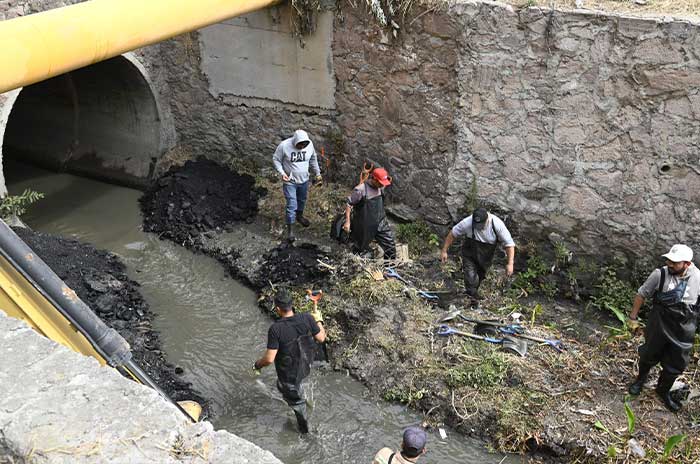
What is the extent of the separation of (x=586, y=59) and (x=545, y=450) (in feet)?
13.5

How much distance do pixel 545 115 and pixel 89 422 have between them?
21.9ft

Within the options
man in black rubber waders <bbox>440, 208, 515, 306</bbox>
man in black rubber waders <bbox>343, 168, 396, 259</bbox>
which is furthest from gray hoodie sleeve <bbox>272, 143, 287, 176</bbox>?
man in black rubber waders <bbox>440, 208, 515, 306</bbox>

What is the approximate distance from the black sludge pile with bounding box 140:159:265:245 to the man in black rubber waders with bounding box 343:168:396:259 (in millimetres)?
2165

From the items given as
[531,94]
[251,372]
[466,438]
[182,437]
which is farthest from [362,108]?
[182,437]

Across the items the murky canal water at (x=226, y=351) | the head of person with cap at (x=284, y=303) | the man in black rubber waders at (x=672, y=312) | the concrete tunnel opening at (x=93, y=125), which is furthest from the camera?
the concrete tunnel opening at (x=93, y=125)

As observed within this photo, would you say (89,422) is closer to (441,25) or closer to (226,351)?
(226,351)

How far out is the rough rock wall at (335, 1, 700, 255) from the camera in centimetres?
775

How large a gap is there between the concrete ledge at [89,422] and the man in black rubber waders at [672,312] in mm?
4722

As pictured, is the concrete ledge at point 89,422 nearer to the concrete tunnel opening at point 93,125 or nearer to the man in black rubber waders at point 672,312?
the man in black rubber waders at point 672,312

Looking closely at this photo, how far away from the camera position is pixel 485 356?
301 inches

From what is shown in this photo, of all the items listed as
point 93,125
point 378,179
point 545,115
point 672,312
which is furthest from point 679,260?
point 93,125

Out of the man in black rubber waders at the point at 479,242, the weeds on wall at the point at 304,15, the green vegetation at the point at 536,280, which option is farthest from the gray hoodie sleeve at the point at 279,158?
the green vegetation at the point at 536,280

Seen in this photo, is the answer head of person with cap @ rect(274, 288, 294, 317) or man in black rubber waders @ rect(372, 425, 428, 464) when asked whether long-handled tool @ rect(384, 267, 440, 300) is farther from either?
man in black rubber waders @ rect(372, 425, 428, 464)

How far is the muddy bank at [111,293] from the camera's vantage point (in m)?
7.80
